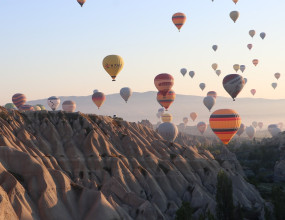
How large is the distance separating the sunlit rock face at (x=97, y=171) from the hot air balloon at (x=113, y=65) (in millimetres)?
12906

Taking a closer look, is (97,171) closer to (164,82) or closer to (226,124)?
(226,124)

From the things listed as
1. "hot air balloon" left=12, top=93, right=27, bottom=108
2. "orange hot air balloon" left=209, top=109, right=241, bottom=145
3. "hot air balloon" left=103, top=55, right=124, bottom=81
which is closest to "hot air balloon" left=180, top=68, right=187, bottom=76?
"hot air balloon" left=12, top=93, right=27, bottom=108

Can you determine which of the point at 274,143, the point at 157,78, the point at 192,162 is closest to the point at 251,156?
the point at 274,143

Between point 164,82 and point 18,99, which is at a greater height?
point 164,82

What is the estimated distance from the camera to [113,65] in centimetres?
10500

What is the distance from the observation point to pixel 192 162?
90.1m

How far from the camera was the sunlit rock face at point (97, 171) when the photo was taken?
1767 inches

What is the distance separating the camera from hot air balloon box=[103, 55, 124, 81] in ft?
345

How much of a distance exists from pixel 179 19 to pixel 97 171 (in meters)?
58.8

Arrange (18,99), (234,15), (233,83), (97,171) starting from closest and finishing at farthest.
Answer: (97,171) → (233,83) → (234,15) → (18,99)

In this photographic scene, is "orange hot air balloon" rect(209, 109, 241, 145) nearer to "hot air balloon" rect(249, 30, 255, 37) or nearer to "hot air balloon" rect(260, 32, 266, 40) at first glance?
"hot air balloon" rect(249, 30, 255, 37)

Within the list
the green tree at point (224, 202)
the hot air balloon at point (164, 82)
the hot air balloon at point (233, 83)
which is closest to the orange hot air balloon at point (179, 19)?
the hot air balloon at point (164, 82)

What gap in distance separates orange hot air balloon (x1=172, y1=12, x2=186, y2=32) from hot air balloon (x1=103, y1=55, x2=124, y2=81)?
867 inches

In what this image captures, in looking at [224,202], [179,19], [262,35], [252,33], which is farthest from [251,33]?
[224,202]
